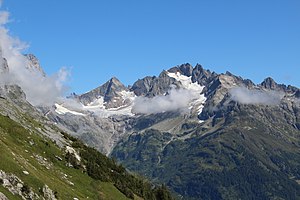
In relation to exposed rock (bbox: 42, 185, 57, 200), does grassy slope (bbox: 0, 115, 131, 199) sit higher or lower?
higher

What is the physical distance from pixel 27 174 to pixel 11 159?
15.2ft

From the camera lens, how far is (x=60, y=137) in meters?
173

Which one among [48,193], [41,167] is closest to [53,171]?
[41,167]

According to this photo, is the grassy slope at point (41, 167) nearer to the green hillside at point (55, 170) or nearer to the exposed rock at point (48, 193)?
the green hillside at point (55, 170)

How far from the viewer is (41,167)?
117438 mm

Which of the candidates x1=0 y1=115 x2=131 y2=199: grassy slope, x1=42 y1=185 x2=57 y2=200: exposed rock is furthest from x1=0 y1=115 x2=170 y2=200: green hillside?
x1=42 y1=185 x2=57 y2=200: exposed rock

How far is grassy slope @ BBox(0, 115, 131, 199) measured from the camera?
94500 mm

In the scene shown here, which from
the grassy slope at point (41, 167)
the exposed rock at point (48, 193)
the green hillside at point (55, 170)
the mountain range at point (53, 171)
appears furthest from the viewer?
the grassy slope at point (41, 167)

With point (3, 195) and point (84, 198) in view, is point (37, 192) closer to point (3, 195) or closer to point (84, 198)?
point (3, 195)

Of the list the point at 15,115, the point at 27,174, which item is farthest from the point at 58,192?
the point at 15,115

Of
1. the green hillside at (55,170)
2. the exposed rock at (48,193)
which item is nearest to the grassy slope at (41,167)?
the green hillside at (55,170)

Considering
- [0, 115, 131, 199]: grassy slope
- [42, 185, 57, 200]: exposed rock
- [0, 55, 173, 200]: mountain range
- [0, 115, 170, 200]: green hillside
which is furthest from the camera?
[0, 115, 131, 199]: grassy slope

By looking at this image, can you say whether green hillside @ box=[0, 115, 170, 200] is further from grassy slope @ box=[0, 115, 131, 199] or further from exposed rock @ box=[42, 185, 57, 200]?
exposed rock @ box=[42, 185, 57, 200]

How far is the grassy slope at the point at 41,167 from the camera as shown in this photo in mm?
94500
